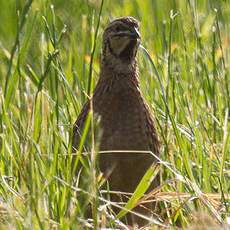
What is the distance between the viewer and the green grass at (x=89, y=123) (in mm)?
4234

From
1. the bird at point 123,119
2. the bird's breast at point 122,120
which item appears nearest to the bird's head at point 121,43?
the bird at point 123,119

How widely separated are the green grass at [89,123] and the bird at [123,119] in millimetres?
85

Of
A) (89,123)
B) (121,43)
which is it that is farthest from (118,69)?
(89,123)

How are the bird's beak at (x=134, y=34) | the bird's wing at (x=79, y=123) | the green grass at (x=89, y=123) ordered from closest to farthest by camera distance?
the green grass at (x=89, y=123)
the bird's wing at (x=79, y=123)
the bird's beak at (x=134, y=34)

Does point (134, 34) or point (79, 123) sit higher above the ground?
point (134, 34)

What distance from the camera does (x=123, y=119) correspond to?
5.25 meters

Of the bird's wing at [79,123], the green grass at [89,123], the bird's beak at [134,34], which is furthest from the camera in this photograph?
the bird's beak at [134,34]

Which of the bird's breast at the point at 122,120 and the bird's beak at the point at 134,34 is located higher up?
the bird's beak at the point at 134,34

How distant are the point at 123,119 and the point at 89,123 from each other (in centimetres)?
109

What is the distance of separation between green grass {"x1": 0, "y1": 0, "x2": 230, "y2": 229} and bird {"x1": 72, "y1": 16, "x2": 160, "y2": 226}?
0.09m

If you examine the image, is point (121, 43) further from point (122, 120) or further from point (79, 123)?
point (79, 123)

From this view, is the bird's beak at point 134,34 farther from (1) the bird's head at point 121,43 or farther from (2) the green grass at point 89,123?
(2) the green grass at point 89,123

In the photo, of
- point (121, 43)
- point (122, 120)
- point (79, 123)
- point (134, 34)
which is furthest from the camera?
point (121, 43)

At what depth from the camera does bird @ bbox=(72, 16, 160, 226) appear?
512 cm
